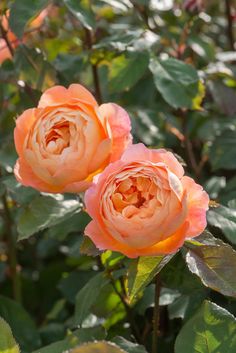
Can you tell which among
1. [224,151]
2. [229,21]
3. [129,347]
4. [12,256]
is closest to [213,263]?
[129,347]

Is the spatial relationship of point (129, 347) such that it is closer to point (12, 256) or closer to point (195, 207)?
point (195, 207)

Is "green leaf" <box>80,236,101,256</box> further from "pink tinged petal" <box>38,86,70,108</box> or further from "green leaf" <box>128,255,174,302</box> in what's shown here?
"pink tinged petal" <box>38,86,70,108</box>

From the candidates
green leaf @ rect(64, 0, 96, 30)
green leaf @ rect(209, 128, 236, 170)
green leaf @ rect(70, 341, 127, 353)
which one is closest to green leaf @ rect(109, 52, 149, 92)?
green leaf @ rect(64, 0, 96, 30)

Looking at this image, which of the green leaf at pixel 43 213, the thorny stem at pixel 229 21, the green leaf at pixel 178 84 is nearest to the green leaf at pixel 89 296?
the green leaf at pixel 43 213

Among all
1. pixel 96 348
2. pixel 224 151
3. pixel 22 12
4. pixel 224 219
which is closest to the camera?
pixel 96 348

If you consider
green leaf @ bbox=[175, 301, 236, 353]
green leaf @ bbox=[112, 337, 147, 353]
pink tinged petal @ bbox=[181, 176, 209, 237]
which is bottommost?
green leaf @ bbox=[112, 337, 147, 353]

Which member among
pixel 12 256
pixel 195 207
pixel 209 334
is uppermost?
pixel 195 207
